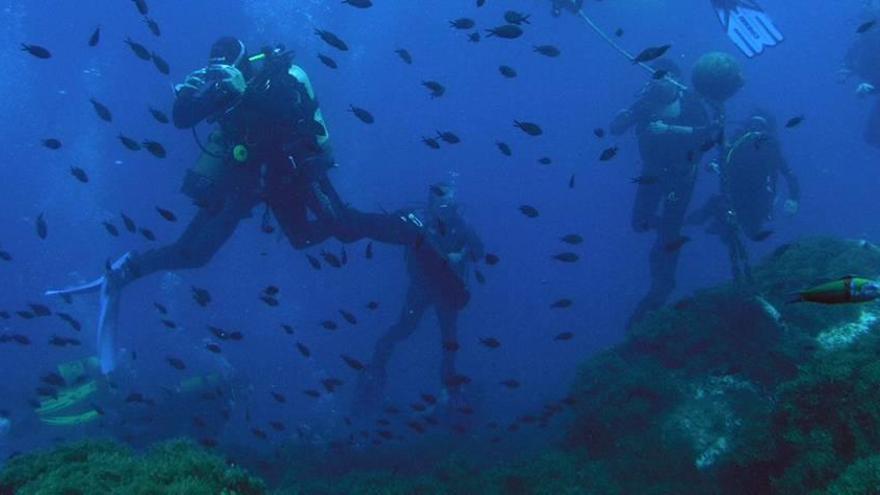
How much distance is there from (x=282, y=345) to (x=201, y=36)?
72763mm

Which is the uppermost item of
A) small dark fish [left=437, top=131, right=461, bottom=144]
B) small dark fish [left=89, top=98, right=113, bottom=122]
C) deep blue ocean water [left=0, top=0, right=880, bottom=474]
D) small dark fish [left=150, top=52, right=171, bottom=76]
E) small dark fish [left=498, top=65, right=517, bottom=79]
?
small dark fish [left=498, top=65, right=517, bottom=79]

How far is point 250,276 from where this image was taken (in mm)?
41344

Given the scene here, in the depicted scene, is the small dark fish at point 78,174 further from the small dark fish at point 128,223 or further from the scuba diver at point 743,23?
the scuba diver at point 743,23

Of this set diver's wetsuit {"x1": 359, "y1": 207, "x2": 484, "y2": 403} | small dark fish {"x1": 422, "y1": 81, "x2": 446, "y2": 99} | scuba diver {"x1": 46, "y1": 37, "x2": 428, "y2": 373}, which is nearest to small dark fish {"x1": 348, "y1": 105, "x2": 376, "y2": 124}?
scuba diver {"x1": 46, "y1": 37, "x2": 428, "y2": 373}

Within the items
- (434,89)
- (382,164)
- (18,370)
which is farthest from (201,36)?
(434,89)

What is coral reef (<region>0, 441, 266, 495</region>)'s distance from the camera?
390 centimetres

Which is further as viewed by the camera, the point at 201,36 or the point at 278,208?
the point at 201,36

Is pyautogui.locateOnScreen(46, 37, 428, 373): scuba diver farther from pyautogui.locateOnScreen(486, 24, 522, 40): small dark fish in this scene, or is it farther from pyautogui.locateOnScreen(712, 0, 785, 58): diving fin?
pyautogui.locateOnScreen(712, 0, 785, 58): diving fin

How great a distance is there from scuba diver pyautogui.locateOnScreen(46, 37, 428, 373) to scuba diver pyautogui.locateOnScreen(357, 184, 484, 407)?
3.36 ft

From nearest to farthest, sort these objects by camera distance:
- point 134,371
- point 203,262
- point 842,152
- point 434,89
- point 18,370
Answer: point 434,89 → point 203,262 → point 134,371 → point 18,370 → point 842,152

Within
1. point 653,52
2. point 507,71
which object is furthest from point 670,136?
point 653,52

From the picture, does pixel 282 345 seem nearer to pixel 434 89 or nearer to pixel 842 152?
pixel 434 89

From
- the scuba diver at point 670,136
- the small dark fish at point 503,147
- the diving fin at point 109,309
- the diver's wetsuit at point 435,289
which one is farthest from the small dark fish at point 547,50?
the diving fin at point 109,309

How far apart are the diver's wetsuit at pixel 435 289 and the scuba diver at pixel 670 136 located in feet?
10.9
